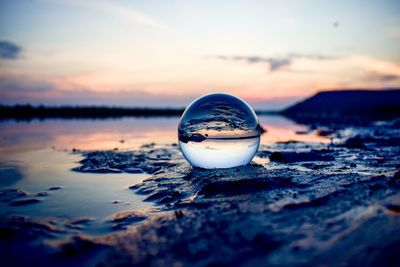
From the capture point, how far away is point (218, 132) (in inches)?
193

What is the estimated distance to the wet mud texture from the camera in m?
2.12

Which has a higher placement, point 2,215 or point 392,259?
point 392,259

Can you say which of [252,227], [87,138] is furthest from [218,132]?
[87,138]

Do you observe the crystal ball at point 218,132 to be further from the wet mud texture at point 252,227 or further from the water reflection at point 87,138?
the water reflection at point 87,138

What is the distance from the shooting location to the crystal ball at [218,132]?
4949 millimetres

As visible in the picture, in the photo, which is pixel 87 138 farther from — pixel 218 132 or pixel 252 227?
pixel 252 227

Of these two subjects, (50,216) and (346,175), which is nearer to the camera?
(50,216)

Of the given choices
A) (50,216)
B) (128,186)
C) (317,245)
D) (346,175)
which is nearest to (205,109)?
(128,186)

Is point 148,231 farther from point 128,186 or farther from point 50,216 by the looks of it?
point 128,186

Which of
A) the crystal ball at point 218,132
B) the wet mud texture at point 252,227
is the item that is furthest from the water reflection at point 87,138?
the wet mud texture at point 252,227

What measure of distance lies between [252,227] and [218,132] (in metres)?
2.47

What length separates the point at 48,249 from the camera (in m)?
2.47

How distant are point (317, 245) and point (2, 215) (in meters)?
3.45

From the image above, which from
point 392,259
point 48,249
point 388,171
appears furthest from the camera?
point 388,171
